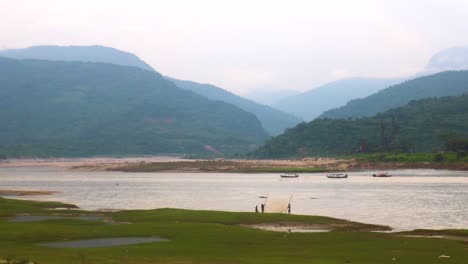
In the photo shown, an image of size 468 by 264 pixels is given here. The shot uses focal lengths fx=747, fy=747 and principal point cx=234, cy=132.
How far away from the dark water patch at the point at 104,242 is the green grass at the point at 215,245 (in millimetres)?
1480

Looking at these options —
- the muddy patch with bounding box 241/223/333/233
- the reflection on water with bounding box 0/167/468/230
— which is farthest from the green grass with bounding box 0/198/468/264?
the reflection on water with bounding box 0/167/468/230

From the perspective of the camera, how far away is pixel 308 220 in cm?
7338

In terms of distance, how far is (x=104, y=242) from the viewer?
2133 inches

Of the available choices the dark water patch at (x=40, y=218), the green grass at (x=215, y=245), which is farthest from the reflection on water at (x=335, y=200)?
the dark water patch at (x=40, y=218)

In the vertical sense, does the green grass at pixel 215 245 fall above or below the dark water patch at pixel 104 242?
above

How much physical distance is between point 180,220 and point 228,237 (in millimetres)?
16458

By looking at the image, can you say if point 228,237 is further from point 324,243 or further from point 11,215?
point 11,215

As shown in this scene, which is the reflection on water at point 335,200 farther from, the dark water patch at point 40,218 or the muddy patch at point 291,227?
the dark water patch at point 40,218

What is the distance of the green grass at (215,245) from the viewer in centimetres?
4378

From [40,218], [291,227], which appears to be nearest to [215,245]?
[291,227]

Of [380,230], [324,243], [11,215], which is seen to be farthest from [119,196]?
[324,243]

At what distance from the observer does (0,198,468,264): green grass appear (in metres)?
43.8

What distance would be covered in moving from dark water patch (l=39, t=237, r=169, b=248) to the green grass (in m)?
1.48

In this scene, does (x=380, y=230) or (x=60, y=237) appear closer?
(x=60, y=237)
